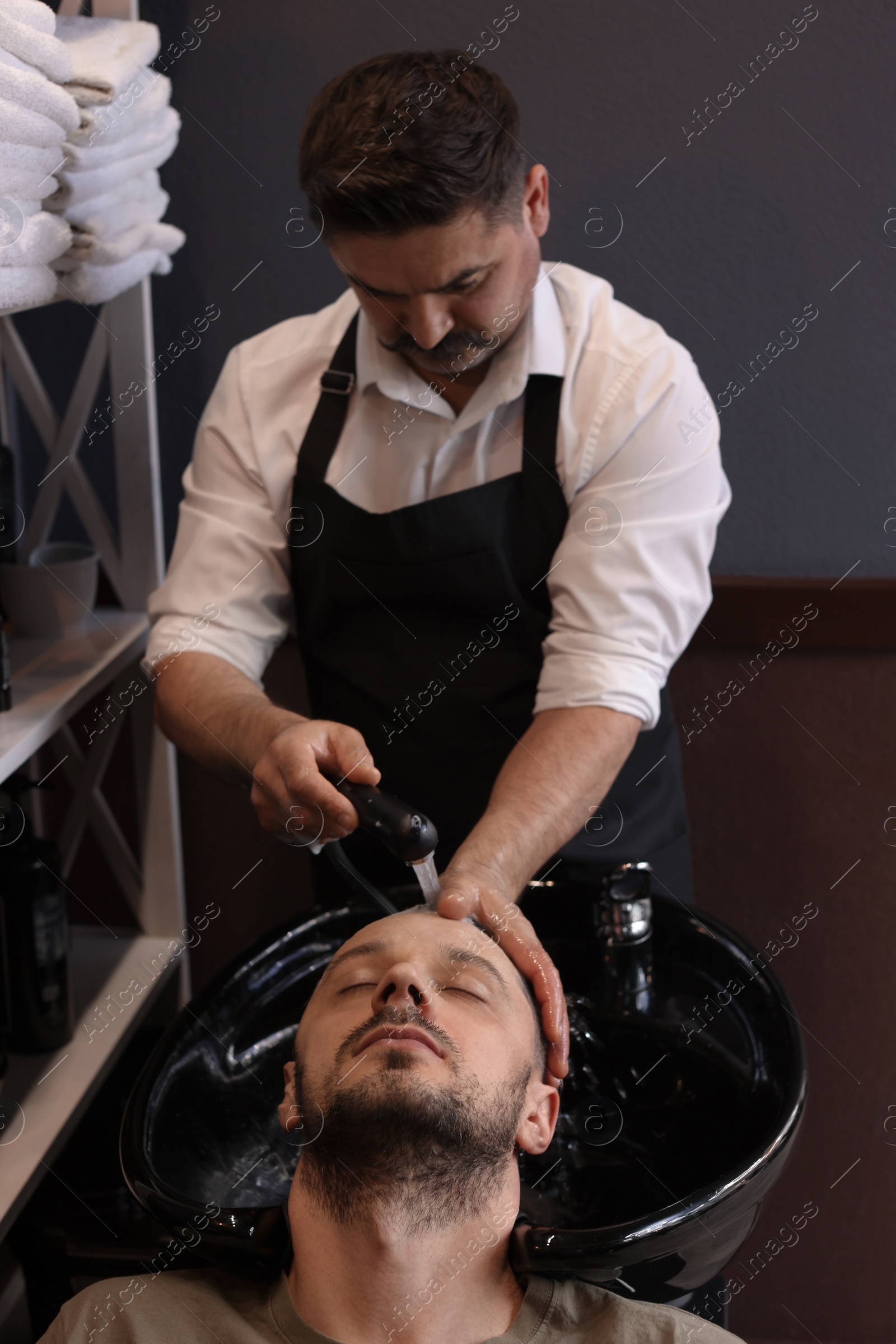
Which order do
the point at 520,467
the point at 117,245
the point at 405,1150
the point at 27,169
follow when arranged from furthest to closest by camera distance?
1. the point at 520,467
2. the point at 117,245
3. the point at 27,169
4. the point at 405,1150

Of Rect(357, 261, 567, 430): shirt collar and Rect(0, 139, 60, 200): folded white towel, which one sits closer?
Rect(0, 139, 60, 200): folded white towel

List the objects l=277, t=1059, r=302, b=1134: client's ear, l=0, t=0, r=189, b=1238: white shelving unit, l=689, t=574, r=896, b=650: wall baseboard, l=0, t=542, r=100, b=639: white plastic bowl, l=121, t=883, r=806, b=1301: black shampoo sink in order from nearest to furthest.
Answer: l=121, t=883, r=806, b=1301: black shampoo sink, l=277, t=1059, r=302, b=1134: client's ear, l=0, t=0, r=189, b=1238: white shelving unit, l=0, t=542, r=100, b=639: white plastic bowl, l=689, t=574, r=896, b=650: wall baseboard

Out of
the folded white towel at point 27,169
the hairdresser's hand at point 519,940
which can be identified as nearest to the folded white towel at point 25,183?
the folded white towel at point 27,169

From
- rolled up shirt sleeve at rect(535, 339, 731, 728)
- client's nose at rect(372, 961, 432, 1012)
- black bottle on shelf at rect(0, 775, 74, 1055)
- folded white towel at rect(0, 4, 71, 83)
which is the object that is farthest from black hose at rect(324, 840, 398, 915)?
folded white towel at rect(0, 4, 71, 83)

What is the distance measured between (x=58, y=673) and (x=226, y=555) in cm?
27

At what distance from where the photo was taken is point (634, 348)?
146 cm

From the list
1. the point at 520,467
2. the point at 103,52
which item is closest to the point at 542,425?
the point at 520,467

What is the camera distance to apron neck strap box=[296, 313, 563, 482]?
146cm

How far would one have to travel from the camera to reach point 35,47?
1106 millimetres

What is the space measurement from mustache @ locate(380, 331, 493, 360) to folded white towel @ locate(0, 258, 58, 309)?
39 centimetres

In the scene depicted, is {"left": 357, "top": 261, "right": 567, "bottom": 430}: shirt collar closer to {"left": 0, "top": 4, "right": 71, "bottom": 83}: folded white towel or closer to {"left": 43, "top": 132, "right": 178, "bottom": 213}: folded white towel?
{"left": 43, "top": 132, "right": 178, "bottom": 213}: folded white towel

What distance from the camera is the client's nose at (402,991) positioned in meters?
1.09

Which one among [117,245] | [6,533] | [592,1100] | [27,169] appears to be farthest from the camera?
[6,533]

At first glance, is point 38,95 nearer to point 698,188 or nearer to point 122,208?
point 122,208
